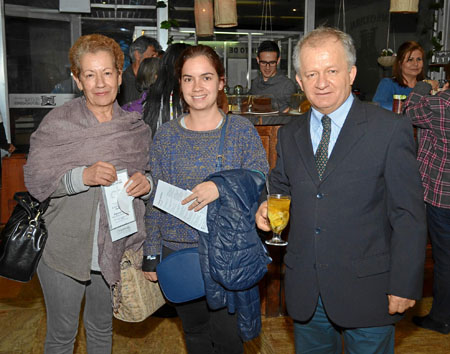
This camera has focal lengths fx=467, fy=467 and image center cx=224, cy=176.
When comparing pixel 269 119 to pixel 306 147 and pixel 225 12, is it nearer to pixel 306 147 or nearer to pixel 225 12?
pixel 306 147

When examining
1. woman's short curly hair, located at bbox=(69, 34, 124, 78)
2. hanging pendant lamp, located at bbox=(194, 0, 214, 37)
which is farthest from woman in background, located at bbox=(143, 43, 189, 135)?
hanging pendant lamp, located at bbox=(194, 0, 214, 37)

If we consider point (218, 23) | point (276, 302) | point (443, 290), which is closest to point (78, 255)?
point (276, 302)

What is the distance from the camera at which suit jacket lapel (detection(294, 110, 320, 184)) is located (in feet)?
5.82

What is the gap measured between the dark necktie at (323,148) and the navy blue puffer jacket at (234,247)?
315mm

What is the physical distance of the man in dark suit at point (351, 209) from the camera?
1.65 meters

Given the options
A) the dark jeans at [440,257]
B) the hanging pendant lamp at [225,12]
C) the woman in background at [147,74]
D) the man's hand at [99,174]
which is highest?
the hanging pendant lamp at [225,12]

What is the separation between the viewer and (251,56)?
28.3ft

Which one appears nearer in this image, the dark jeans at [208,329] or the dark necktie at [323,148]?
the dark necktie at [323,148]

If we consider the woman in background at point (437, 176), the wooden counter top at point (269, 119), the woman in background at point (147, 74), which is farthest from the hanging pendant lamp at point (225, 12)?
the woman in background at point (437, 176)

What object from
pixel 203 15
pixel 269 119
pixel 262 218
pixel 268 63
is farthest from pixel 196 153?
pixel 268 63

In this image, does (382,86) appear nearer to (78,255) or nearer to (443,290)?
(443,290)

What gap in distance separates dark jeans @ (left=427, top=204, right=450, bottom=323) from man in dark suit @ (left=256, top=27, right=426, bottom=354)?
1.66 m

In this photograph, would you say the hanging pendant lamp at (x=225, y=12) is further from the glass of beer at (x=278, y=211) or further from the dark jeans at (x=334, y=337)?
the dark jeans at (x=334, y=337)

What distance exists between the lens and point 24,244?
2.02 meters
